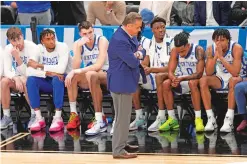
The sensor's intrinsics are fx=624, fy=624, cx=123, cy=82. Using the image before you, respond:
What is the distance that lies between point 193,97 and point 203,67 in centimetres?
44

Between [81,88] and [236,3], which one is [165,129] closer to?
[81,88]

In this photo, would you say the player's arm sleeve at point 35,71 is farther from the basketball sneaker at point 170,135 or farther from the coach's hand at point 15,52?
the basketball sneaker at point 170,135

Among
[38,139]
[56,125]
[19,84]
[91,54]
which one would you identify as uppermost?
[91,54]

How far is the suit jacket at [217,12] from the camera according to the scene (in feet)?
32.8

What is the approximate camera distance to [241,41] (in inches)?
360

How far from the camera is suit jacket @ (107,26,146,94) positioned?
22.3ft

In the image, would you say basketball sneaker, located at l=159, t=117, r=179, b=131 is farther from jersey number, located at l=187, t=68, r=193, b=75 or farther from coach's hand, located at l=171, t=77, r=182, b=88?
jersey number, located at l=187, t=68, r=193, b=75

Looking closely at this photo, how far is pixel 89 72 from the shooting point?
8.73 metres

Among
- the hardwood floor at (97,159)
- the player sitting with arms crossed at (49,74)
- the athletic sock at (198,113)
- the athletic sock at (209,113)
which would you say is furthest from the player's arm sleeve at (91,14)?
the hardwood floor at (97,159)

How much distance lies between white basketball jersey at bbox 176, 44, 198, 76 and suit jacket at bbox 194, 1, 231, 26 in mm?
1574

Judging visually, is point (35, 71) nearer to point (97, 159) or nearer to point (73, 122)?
point (73, 122)

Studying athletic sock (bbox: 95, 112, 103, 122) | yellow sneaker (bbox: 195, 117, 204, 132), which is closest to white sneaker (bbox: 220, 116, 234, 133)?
yellow sneaker (bbox: 195, 117, 204, 132)

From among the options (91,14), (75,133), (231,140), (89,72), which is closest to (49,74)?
(89,72)

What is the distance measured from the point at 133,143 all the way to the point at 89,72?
54.1 inches
